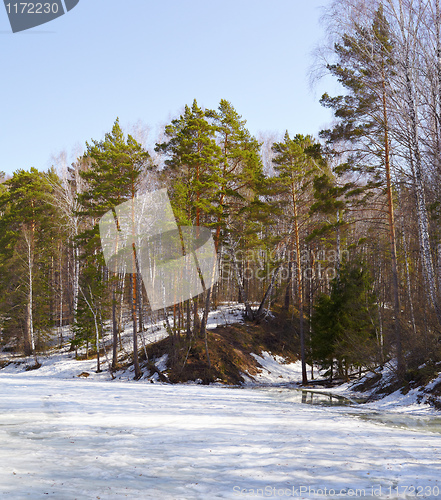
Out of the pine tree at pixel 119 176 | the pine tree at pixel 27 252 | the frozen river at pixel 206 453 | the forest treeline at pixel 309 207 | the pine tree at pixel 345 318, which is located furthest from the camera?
the pine tree at pixel 27 252

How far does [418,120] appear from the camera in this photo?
1319cm

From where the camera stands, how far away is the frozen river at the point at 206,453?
4.36 metres

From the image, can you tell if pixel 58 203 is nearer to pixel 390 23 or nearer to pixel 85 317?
pixel 85 317

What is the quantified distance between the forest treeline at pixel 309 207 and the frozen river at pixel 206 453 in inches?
253

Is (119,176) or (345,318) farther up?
(119,176)

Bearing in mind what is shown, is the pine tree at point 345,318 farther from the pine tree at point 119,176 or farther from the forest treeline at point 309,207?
the pine tree at point 119,176

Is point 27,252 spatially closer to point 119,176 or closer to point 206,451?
point 119,176

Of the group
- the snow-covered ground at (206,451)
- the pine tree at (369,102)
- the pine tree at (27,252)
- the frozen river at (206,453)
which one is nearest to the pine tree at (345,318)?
the pine tree at (369,102)

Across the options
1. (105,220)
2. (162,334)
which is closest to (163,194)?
(105,220)

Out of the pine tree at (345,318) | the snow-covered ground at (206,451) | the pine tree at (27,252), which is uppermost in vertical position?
the pine tree at (27,252)

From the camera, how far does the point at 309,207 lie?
81.4 feet

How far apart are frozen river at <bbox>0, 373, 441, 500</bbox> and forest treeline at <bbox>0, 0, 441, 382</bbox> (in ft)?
21.1

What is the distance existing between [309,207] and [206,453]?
20651 mm

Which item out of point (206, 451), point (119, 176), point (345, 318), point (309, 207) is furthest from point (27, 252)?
point (206, 451)
